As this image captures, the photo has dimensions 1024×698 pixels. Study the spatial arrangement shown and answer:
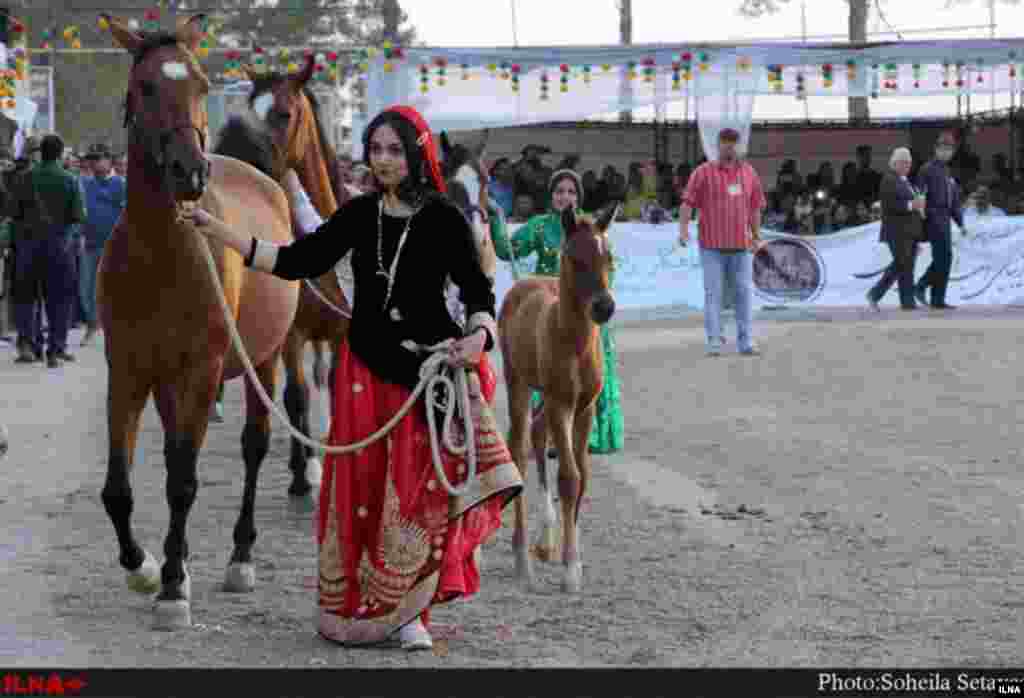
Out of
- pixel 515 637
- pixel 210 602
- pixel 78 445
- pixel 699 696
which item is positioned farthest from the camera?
pixel 78 445

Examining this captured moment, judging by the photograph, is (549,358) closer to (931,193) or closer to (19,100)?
(19,100)

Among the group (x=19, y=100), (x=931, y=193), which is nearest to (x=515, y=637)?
(x=19, y=100)

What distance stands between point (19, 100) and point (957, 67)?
39.8 feet

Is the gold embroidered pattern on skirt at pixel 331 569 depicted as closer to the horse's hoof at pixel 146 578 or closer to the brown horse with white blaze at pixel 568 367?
the horse's hoof at pixel 146 578

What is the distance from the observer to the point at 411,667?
5859mm

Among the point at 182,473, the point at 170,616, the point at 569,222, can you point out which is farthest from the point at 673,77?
the point at 170,616

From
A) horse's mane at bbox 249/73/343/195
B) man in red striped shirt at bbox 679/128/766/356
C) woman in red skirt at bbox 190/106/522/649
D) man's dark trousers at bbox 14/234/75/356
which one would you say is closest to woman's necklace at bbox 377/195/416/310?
woman in red skirt at bbox 190/106/522/649

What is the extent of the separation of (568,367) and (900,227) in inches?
607

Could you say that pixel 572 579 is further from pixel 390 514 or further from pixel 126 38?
pixel 126 38

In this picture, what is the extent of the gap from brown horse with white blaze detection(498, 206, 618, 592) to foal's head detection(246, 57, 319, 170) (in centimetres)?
192

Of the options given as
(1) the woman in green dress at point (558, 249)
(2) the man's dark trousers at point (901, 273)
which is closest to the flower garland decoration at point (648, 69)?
(2) the man's dark trousers at point (901, 273)

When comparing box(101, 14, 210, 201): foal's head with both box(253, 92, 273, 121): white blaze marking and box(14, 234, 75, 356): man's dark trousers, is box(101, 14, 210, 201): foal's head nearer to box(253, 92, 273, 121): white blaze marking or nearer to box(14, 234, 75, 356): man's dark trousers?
box(253, 92, 273, 121): white blaze marking

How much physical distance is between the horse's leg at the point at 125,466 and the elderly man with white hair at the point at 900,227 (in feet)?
54.8

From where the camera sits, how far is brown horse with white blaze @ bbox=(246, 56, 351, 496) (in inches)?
370
